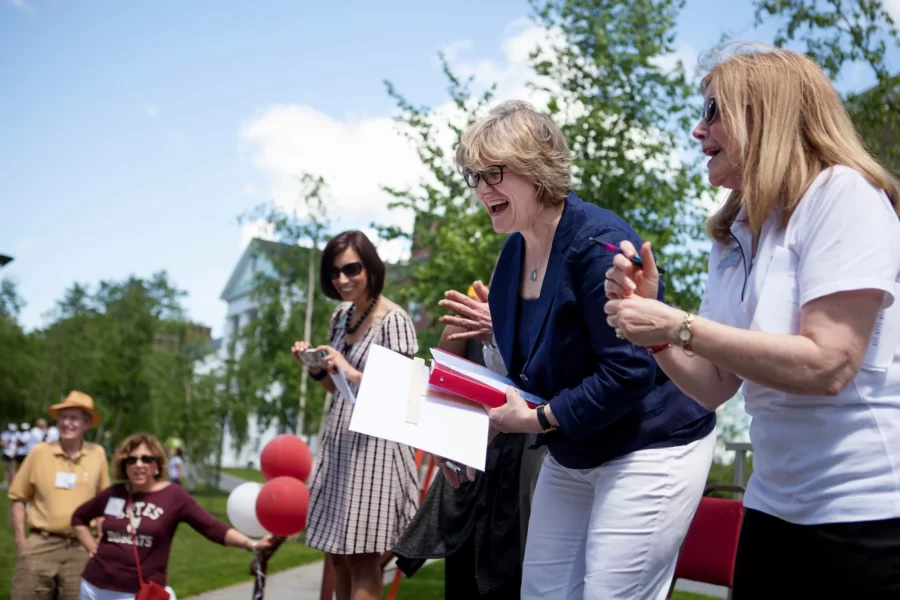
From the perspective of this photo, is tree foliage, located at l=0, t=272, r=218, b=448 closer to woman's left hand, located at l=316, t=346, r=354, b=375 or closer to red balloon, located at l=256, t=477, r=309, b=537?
red balloon, located at l=256, t=477, r=309, b=537

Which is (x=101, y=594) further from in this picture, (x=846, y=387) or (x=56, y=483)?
(x=846, y=387)

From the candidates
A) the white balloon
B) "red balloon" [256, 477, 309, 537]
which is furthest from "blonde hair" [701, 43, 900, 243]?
the white balloon

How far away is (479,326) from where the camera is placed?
344cm

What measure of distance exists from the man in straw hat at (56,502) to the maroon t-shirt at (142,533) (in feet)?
3.80

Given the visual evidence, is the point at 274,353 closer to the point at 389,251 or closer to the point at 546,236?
the point at 389,251

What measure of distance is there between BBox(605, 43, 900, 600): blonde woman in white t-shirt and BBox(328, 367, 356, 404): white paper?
279cm

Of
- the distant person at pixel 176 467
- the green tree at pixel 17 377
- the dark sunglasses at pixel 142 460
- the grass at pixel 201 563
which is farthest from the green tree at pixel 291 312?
the dark sunglasses at pixel 142 460

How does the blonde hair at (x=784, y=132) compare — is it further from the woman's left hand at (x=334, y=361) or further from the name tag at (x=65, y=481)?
the name tag at (x=65, y=481)

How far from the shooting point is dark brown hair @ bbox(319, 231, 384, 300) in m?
5.17

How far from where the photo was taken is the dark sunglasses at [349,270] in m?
5.11

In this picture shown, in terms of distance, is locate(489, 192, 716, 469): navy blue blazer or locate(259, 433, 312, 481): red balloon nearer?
locate(489, 192, 716, 469): navy blue blazer

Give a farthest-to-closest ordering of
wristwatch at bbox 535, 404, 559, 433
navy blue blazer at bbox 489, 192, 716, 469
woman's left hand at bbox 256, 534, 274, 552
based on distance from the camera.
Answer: woman's left hand at bbox 256, 534, 274, 552 < wristwatch at bbox 535, 404, 559, 433 < navy blue blazer at bbox 489, 192, 716, 469

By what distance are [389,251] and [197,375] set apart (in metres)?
23.2

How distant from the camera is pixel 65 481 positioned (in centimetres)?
759
